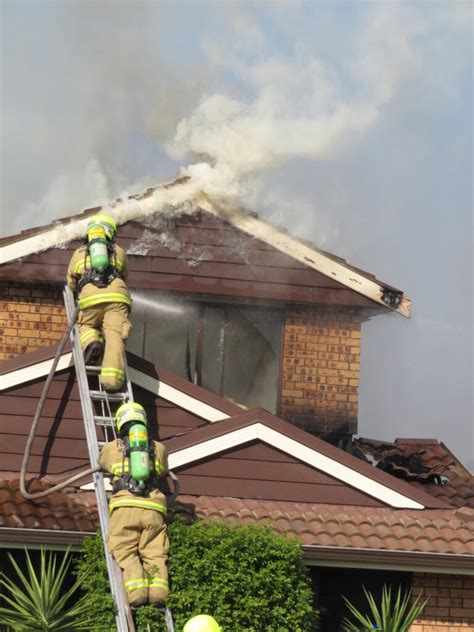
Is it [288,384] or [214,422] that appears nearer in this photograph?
[214,422]

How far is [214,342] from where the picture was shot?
582 inches

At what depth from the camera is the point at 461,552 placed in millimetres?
10898

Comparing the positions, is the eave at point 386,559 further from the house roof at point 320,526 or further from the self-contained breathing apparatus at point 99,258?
the self-contained breathing apparatus at point 99,258

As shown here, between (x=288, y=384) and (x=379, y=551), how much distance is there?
164 inches

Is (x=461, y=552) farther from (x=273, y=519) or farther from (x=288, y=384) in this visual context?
(x=288, y=384)

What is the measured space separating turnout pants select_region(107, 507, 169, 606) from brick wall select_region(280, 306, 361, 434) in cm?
512

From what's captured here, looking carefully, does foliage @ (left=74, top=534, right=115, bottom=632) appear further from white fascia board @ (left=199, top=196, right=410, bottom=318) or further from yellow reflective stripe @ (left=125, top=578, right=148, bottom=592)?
white fascia board @ (left=199, top=196, right=410, bottom=318)

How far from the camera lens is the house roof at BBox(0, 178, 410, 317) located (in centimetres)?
1430

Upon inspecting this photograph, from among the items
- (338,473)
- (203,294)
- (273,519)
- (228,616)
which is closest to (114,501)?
(228,616)

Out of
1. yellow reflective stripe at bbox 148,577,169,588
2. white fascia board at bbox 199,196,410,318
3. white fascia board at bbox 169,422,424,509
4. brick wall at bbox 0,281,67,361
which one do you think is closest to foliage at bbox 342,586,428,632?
white fascia board at bbox 169,422,424,509

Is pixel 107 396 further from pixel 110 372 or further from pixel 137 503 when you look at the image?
pixel 137 503

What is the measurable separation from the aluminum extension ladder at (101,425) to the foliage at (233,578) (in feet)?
0.66

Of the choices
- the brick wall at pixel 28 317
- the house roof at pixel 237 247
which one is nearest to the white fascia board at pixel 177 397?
the brick wall at pixel 28 317

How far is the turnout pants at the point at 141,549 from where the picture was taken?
9.44 meters
